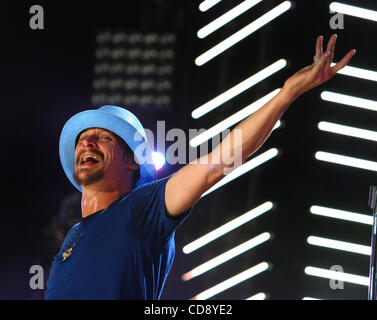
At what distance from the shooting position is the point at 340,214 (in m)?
3.52

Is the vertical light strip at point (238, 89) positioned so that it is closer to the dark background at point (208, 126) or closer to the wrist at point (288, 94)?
the dark background at point (208, 126)

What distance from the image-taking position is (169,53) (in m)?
3.73

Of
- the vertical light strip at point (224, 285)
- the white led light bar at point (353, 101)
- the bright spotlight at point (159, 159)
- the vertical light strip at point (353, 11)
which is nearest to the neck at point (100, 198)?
the bright spotlight at point (159, 159)

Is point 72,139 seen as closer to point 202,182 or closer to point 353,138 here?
point 202,182

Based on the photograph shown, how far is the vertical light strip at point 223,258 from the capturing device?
11.8 feet

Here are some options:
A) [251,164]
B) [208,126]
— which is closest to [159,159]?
[208,126]

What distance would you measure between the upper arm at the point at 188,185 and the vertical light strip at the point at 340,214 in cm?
126

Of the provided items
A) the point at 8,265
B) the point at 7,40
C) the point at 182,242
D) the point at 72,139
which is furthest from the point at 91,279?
the point at 7,40

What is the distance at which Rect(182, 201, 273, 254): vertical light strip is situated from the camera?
3.60 metres

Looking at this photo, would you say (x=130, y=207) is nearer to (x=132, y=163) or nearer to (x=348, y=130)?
(x=132, y=163)

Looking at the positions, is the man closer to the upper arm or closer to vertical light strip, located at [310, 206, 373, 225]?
the upper arm

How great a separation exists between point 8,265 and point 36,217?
292 millimetres

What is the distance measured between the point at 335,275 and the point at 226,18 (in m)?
1.40
